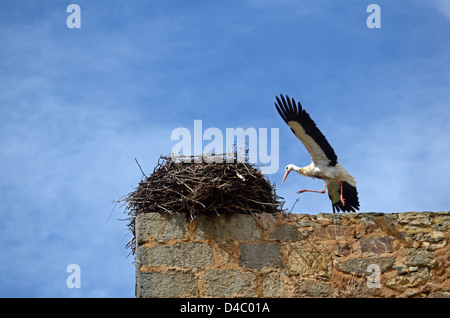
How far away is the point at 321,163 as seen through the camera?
323 inches

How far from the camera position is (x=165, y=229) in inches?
234

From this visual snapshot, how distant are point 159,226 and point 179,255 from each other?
318 millimetres

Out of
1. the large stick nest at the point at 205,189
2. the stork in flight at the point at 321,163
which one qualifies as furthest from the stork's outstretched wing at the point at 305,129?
the large stick nest at the point at 205,189

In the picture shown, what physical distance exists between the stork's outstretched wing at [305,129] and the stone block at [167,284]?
2.56 metres

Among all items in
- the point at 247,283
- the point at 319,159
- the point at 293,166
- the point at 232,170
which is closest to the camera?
the point at 247,283

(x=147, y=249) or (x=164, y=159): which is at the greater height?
(x=164, y=159)

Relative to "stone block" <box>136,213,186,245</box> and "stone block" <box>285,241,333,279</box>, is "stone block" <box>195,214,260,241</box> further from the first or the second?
"stone block" <box>285,241,333,279</box>

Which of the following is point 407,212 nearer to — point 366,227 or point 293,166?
point 366,227

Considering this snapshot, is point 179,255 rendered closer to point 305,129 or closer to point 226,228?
point 226,228

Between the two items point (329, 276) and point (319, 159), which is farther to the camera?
point (319, 159)

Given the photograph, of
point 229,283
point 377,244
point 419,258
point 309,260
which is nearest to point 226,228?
point 229,283
